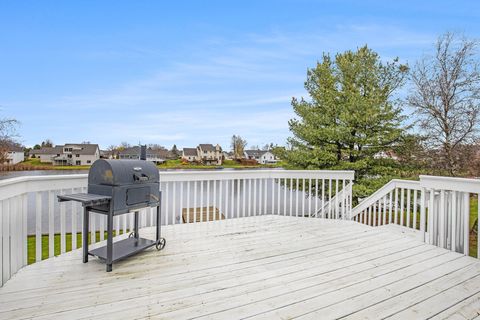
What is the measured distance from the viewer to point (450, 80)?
788 centimetres

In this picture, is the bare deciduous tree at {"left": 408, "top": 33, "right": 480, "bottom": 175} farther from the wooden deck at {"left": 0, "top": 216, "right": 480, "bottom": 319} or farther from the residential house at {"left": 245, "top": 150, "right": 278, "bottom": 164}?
the residential house at {"left": 245, "top": 150, "right": 278, "bottom": 164}

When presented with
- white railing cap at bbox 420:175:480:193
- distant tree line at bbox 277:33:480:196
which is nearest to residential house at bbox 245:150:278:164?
distant tree line at bbox 277:33:480:196

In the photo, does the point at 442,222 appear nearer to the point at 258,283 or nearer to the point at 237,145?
the point at 258,283

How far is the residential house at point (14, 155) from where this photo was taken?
22.5 ft

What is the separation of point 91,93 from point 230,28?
5.91m

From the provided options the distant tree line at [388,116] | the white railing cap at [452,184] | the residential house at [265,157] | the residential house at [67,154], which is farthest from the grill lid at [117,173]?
the residential house at [265,157]

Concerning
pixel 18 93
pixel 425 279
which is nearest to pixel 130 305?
pixel 425 279

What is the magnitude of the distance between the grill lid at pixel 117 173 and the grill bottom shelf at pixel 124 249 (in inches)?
30.1

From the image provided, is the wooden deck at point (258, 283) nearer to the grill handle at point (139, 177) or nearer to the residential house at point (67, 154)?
the grill handle at point (139, 177)

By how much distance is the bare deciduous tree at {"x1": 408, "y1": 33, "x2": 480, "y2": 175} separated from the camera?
7480 millimetres

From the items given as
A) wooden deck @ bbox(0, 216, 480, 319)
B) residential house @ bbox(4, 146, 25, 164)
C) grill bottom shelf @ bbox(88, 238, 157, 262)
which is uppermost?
residential house @ bbox(4, 146, 25, 164)

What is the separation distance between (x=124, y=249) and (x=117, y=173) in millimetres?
956

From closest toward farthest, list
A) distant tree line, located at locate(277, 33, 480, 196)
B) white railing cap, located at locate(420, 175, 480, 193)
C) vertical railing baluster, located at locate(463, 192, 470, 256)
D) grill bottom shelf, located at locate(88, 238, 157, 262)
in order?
grill bottom shelf, located at locate(88, 238, 157, 262) < white railing cap, located at locate(420, 175, 480, 193) < vertical railing baluster, located at locate(463, 192, 470, 256) < distant tree line, located at locate(277, 33, 480, 196)

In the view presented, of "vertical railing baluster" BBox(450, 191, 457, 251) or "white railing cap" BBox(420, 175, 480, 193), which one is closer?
"white railing cap" BBox(420, 175, 480, 193)
